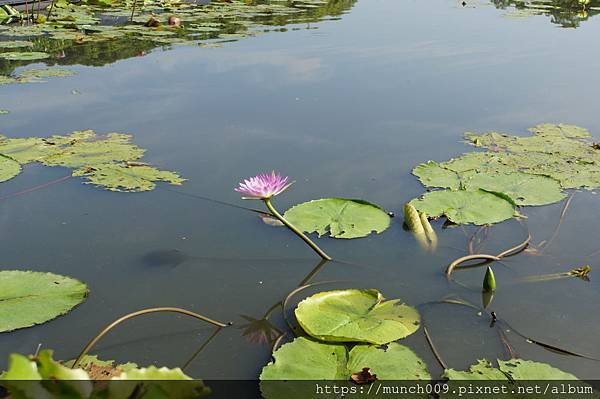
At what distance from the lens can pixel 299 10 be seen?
329 inches

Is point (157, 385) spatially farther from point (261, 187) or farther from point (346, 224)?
point (346, 224)

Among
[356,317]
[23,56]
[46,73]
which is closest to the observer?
[356,317]

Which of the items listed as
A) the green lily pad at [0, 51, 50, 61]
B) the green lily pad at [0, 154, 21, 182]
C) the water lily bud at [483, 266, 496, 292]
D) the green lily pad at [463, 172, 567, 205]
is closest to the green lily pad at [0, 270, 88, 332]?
the green lily pad at [0, 154, 21, 182]

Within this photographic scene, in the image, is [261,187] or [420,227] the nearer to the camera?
[261,187]

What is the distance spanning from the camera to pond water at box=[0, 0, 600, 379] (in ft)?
5.35

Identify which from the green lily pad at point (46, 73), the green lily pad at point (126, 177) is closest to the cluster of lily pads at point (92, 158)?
the green lily pad at point (126, 177)

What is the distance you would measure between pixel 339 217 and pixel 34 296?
41.6 inches

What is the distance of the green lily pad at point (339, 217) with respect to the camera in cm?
211

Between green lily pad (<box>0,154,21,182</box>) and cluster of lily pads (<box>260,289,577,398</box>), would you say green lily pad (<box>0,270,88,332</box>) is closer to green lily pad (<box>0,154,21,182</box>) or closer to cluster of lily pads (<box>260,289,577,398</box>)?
cluster of lily pads (<box>260,289,577,398</box>)

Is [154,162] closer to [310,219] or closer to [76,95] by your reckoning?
[310,219]

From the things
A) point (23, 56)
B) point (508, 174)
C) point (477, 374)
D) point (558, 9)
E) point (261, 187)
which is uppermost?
point (558, 9)

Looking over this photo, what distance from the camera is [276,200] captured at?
2410 mm

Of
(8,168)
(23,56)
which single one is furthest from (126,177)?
(23,56)

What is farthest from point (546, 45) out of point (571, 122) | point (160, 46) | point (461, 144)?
point (160, 46)
